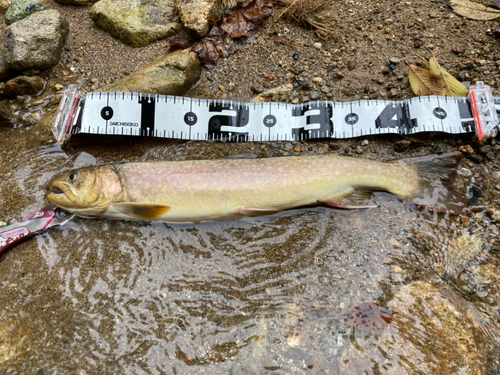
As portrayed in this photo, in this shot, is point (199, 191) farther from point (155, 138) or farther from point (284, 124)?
point (284, 124)

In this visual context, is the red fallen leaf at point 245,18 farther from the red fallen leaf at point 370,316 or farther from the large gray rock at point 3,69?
the red fallen leaf at point 370,316

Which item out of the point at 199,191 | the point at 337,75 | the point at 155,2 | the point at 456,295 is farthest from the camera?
the point at 155,2

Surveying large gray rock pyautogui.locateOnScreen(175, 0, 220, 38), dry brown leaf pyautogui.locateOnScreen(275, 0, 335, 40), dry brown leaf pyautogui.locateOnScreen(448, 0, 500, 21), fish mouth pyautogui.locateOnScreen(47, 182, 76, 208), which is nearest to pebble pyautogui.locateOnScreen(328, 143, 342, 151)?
dry brown leaf pyautogui.locateOnScreen(275, 0, 335, 40)

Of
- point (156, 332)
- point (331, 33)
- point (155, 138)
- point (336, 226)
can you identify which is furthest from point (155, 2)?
point (156, 332)

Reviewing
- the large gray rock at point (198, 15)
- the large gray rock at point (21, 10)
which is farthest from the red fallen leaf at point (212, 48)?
the large gray rock at point (21, 10)

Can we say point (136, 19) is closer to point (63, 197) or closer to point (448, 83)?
point (63, 197)

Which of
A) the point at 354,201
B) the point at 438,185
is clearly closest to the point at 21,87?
the point at 354,201
